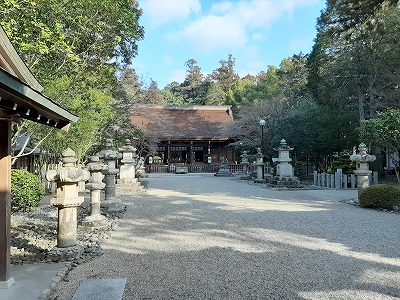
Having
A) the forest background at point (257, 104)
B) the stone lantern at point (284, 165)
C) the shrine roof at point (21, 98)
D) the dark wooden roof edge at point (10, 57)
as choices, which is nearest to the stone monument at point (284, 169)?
the stone lantern at point (284, 165)

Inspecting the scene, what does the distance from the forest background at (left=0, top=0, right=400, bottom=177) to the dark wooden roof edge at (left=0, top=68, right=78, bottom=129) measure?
Result: 380 cm

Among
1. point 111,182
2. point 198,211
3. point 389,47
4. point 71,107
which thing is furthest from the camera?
point 389,47

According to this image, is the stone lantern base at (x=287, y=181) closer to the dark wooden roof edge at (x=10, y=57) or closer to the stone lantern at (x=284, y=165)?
the stone lantern at (x=284, y=165)

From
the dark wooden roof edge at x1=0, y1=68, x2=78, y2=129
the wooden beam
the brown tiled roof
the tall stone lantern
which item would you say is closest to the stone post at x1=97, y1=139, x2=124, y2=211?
the tall stone lantern

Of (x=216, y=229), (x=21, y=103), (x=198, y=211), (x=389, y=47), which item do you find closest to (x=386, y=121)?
(x=389, y=47)

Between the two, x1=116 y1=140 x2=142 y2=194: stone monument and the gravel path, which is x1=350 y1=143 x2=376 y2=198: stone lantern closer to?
the gravel path

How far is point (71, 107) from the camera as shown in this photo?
35.7ft

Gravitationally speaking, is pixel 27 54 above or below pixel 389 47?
below

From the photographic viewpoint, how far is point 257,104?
2422 centimetres

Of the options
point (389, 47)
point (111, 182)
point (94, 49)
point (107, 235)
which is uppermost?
point (389, 47)

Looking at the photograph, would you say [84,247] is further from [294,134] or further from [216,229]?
[294,134]

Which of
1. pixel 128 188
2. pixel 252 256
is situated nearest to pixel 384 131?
pixel 128 188

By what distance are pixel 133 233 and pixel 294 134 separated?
1520cm

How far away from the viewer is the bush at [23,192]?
8727mm
